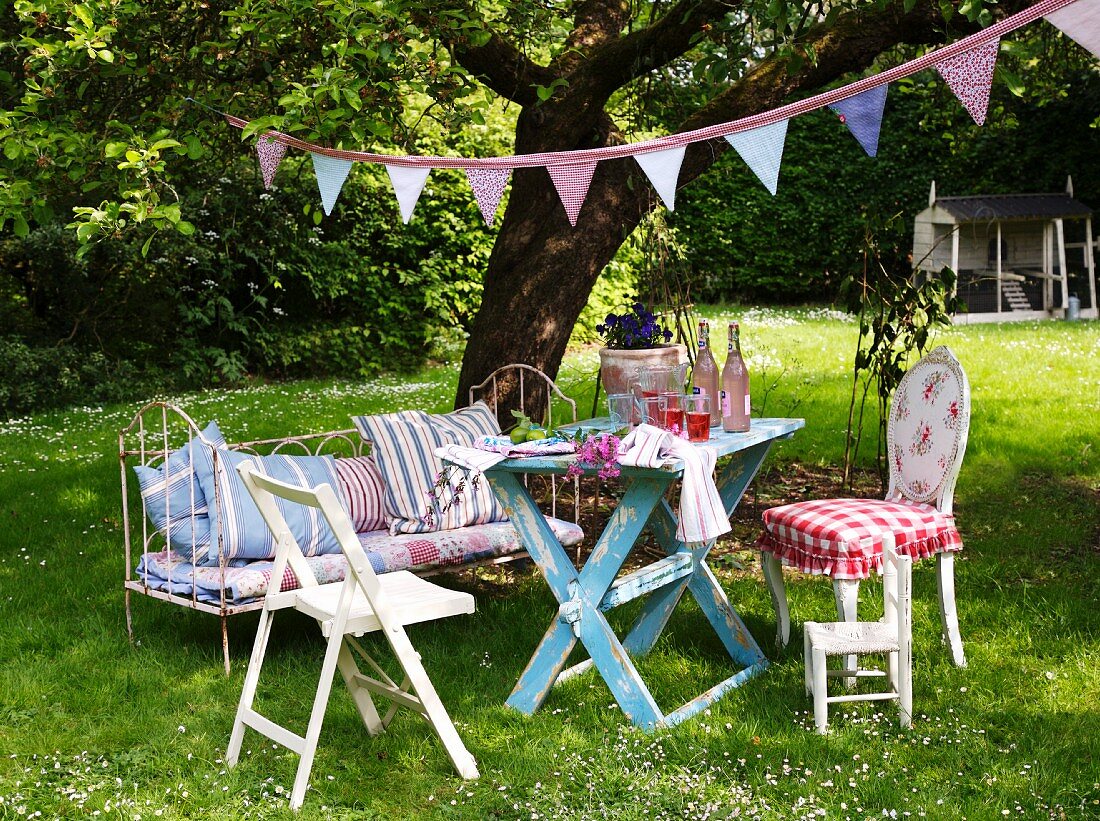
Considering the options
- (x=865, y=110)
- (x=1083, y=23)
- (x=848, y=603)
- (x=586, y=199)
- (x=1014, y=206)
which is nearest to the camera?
(x=1083, y=23)

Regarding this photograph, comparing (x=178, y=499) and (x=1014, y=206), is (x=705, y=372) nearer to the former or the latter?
(x=178, y=499)

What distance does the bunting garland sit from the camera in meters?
2.94

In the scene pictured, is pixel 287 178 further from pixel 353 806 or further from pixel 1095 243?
pixel 1095 243

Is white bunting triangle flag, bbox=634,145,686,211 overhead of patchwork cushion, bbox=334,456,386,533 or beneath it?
overhead

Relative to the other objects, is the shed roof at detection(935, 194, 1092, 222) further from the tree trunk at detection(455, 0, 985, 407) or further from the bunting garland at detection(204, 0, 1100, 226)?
the bunting garland at detection(204, 0, 1100, 226)

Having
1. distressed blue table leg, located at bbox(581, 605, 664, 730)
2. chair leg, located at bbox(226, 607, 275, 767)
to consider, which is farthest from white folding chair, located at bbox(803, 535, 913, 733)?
chair leg, located at bbox(226, 607, 275, 767)

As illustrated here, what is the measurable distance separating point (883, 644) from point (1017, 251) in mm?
11716

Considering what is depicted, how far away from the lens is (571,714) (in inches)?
139

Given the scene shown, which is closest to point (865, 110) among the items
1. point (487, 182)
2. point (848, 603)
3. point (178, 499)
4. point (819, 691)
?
point (487, 182)

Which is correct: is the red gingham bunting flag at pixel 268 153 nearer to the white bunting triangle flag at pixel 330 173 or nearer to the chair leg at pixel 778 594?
the white bunting triangle flag at pixel 330 173

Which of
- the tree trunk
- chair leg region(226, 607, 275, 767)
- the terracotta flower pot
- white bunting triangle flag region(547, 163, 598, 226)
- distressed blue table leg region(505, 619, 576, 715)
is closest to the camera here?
chair leg region(226, 607, 275, 767)

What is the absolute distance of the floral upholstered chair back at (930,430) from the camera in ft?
12.3

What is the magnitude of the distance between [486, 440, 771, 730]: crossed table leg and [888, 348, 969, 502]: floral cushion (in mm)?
584

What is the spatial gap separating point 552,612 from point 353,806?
163 cm
